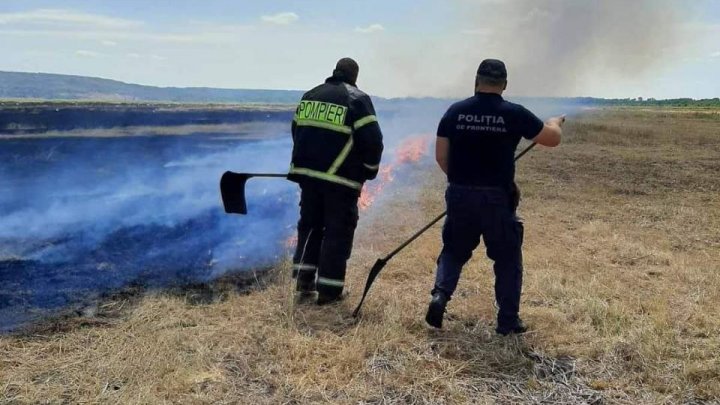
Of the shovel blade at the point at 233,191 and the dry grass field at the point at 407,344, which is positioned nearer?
the dry grass field at the point at 407,344

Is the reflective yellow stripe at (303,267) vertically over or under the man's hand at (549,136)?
under

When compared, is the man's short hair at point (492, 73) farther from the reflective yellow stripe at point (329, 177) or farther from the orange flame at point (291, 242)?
the orange flame at point (291, 242)

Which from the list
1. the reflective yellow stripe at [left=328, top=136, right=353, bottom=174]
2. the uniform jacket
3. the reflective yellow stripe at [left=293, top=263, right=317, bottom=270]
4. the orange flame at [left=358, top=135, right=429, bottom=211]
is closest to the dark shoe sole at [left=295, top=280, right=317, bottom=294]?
the reflective yellow stripe at [left=293, top=263, right=317, bottom=270]

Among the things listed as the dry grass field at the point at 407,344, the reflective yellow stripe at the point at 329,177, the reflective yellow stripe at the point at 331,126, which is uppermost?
the reflective yellow stripe at the point at 331,126

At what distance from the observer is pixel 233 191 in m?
5.62

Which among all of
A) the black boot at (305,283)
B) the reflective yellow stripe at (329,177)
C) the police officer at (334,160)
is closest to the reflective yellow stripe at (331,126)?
the police officer at (334,160)

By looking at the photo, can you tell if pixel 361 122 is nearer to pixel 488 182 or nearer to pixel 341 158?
pixel 341 158

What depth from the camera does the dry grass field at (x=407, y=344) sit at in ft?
12.3

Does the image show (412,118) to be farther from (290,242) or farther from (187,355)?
(187,355)

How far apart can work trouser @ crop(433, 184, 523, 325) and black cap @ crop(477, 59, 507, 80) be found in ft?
2.75

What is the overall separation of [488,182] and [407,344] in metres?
1.35

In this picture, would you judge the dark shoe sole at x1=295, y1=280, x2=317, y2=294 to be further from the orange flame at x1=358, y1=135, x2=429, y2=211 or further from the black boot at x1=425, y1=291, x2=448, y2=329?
the orange flame at x1=358, y1=135, x2=429, y2=211

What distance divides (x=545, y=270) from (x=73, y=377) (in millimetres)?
4636

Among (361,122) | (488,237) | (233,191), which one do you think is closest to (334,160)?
(361,122)
